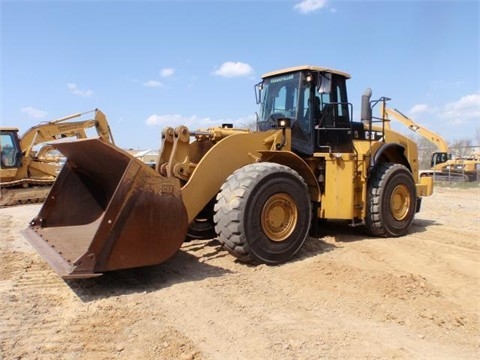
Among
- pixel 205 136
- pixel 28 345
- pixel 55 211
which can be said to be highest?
pixel 205 136

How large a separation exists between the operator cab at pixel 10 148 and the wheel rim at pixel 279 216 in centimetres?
1198

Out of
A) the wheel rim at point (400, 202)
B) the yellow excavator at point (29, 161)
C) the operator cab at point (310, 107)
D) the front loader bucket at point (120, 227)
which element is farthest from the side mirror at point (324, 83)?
the yellow excavator at point (29, 161)

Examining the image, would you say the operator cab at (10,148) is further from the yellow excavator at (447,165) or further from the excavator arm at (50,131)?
the yellow excavator at (447,165)

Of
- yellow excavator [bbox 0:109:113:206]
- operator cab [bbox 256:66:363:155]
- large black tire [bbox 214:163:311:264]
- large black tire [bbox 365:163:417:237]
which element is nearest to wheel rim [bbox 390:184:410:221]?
large black tire [bbox 365:163:417:237]

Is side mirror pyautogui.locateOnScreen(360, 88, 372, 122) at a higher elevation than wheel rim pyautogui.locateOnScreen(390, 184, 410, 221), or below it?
higher

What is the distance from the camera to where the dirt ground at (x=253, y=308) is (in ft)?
11.5

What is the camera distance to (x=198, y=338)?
12.0ft

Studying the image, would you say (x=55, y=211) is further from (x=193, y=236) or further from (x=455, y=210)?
(x=455, y=210)

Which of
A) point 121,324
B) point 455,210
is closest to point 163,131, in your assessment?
point 121,324

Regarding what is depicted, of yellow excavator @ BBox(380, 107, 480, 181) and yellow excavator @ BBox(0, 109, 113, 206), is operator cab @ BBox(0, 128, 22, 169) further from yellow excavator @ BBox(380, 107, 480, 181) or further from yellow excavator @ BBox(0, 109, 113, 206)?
yellow excavator @ BBox(380, 107, 480, 181)

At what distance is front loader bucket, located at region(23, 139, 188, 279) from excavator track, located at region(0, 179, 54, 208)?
30.6 ft

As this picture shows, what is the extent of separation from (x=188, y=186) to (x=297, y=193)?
145cm

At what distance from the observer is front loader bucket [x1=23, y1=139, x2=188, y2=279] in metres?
4.37

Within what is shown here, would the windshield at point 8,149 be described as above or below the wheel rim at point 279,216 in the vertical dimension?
above
